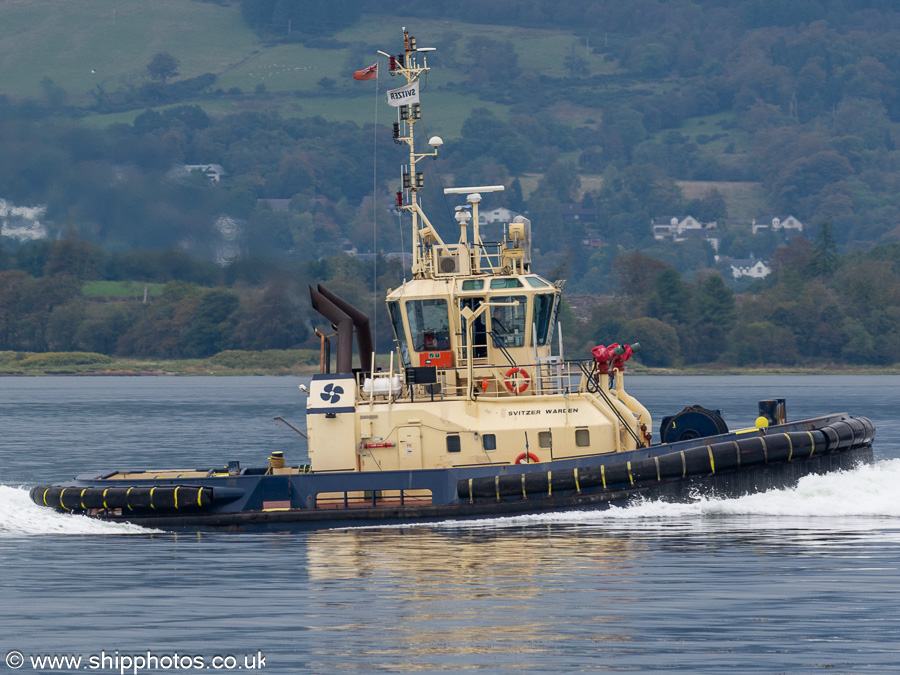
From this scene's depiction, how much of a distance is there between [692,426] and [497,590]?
693 cm

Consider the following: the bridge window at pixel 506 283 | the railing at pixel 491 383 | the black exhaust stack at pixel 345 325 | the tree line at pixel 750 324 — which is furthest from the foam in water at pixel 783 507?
the tree line at pixel 750 324

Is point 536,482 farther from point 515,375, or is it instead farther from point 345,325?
point 345,325

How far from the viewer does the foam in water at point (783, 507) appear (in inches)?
824

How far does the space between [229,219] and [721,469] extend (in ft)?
86.4

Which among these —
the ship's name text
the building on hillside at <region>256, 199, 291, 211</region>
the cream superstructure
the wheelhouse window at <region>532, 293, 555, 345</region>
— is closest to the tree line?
the building on hillside at <region>256, 199, 291, 211</region>

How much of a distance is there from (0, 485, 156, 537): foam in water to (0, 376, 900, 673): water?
4 centimetres

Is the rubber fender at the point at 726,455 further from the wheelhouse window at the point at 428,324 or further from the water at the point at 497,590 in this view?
the wheelhouse window at the point at 428,324

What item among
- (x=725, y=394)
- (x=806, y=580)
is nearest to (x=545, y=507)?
(x=806, y=580)

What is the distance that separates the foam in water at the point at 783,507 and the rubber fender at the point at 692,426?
1308mm

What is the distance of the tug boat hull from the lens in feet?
68.2

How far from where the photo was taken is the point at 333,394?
2167 centimetres

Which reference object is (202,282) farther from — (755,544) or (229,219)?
(755,544)

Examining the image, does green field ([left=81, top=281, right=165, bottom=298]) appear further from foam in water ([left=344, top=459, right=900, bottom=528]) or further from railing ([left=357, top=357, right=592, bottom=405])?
foam in water ([left=344, top=459, right=900, bottom=528])

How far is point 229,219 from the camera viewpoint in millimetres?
43781
